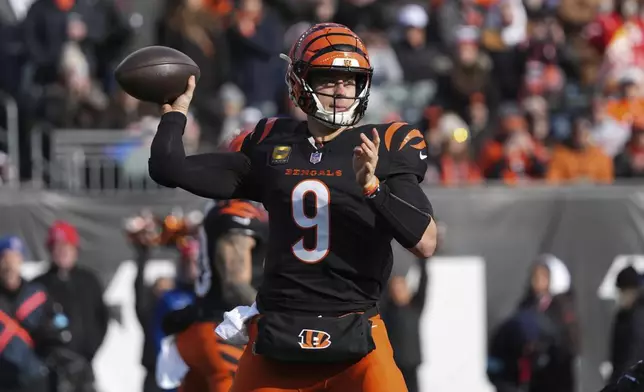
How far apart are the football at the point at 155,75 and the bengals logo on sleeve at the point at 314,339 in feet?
3.00

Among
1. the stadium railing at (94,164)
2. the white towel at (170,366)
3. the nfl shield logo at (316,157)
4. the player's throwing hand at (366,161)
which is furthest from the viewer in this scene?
the stadium railing at (94,164)

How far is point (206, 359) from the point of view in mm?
6152

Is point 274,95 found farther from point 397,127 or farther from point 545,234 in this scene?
point 397,127

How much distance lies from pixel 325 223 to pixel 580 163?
20.4 ft

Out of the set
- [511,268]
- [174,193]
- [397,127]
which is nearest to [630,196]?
[511,268]

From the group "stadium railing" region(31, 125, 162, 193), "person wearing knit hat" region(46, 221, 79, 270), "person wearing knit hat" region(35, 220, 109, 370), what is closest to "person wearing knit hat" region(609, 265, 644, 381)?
"person wearing knit hat" region(35, 220, 109, 370)

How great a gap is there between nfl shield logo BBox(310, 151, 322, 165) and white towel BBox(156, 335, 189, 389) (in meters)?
2.20

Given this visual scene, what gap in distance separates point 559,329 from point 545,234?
0.72 meters

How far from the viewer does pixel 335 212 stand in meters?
4.36

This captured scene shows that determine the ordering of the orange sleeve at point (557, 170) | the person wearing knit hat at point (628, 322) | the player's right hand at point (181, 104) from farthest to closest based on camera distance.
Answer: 1. the orange sleeve at point (557, 170)
2. the person wearing knit hat at point (628, 322)
3. the player's right hand at point (181, 104)

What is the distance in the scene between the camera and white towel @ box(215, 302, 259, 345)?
15.1 feet

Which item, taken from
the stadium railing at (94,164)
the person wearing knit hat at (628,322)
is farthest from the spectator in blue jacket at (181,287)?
the person wearing knit hat at (628,322)

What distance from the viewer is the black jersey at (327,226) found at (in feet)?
14.3

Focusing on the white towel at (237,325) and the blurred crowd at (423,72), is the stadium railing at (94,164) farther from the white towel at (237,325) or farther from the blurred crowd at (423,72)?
the white towel at (237,325)
